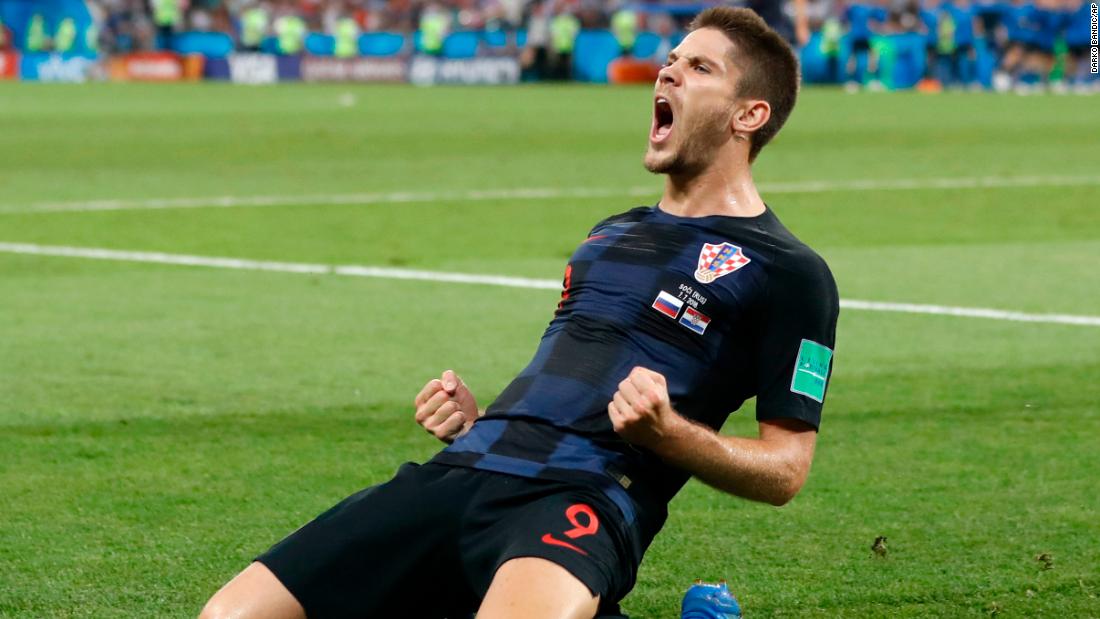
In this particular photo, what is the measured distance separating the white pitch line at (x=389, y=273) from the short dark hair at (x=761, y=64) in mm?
5411

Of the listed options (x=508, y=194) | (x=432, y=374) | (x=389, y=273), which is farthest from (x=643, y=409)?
(x=508, y=194)

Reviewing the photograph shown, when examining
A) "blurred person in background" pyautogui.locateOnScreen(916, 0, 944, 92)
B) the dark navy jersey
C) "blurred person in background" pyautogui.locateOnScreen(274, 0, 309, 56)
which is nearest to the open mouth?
the dark navy jersey

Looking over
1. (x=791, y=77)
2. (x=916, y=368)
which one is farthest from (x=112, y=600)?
(x=916, y=368)

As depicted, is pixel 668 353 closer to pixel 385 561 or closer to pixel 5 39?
pixel 385 561

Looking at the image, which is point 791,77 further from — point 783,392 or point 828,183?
point 828,183

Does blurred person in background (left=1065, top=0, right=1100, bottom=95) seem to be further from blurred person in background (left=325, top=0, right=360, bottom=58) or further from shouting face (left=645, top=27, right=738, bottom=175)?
shouting face (left=645, top=27, right=738, bottom=175)

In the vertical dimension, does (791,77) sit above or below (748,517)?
above

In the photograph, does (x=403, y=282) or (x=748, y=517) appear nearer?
(x=748, y=517)

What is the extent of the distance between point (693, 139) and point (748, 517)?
1.76m

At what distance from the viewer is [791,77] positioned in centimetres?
448

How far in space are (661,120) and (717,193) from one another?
218 mm

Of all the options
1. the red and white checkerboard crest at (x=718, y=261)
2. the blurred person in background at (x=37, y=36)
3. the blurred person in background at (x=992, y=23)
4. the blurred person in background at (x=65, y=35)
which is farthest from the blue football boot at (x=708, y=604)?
the blurred person in background at (x=37, y=36)

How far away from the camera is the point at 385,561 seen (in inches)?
158

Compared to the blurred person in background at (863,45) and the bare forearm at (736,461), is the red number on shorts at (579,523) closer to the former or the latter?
the bare forearm at (736,461)
